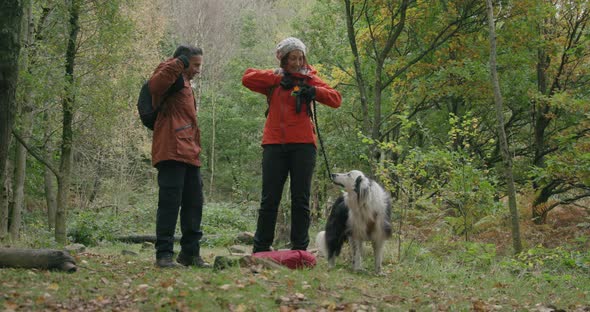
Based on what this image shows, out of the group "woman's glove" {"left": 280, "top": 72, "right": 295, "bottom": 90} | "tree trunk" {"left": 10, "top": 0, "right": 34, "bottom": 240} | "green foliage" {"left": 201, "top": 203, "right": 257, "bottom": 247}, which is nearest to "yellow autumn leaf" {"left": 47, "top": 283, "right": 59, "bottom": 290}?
"woman's glove" {"left": 280, "top": 72, "right": 295, "bottom": 90}

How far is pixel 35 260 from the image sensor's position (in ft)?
14.5

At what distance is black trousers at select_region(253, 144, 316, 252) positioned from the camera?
5301mm

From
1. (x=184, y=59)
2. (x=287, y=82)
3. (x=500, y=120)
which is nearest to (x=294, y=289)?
(x=287, y=82)

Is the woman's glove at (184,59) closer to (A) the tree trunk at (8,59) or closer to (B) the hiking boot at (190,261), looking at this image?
(A) the tree trunk at (8,59)

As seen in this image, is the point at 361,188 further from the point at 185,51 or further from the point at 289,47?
the point at 185,51

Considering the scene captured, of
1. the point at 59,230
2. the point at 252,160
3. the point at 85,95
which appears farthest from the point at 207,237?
the point at 252,160

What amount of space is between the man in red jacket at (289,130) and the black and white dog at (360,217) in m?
0.62

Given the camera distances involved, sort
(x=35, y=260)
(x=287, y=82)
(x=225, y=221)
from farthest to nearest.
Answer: (x=225, y=221) → (x=287, y=82) → (x=35, y=260)

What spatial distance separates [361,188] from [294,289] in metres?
1.82

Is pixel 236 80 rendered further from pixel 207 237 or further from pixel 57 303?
pixel 57 303

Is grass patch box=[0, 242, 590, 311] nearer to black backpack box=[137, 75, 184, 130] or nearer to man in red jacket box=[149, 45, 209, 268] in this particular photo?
man in red jacket box=[149, 45, 209, 268]

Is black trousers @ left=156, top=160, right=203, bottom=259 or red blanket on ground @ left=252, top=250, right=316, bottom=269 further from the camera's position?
red blanket on ground @ left=252, top=250, right=316, bottom=269

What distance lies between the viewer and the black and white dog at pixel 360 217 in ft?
18.8

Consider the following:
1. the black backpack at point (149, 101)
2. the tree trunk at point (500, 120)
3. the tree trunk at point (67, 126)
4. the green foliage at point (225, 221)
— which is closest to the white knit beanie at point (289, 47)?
the black backpack at point (149, 101)
